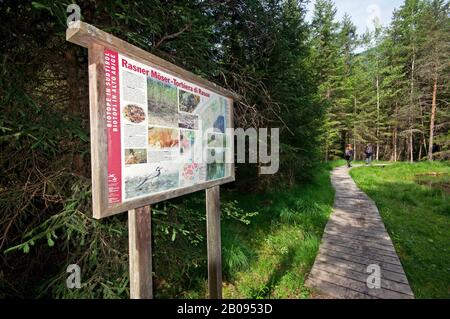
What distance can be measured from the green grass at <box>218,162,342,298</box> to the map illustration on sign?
6.77 feet

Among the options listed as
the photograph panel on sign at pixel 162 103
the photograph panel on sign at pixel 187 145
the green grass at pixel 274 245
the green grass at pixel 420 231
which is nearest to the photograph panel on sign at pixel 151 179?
the photograph panel on sign at pixel 187 145

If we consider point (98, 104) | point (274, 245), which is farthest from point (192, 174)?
point (274, 245)

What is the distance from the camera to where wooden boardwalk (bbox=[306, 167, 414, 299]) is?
325 cm

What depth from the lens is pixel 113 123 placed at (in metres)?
1.42

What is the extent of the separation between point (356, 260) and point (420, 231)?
2.68 metres

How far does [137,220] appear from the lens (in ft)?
5.48

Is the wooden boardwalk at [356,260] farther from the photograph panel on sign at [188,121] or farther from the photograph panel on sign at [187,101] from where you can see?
the photograph panel on sign at [187,101]

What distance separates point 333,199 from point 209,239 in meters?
6.91

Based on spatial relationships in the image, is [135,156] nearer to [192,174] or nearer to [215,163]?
[192,174]

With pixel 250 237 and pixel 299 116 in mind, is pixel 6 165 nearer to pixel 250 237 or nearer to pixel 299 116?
pixel 250 237

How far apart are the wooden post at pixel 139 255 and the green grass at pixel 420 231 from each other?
12.1 feet

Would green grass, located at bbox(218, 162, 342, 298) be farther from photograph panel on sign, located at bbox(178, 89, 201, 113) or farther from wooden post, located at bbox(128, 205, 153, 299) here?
photograph panel on sign, located at bbox(178, 89, 201, 113)

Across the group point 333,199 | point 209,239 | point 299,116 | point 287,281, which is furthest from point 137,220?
point 333,199

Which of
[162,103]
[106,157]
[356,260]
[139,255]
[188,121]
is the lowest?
[356,260]
